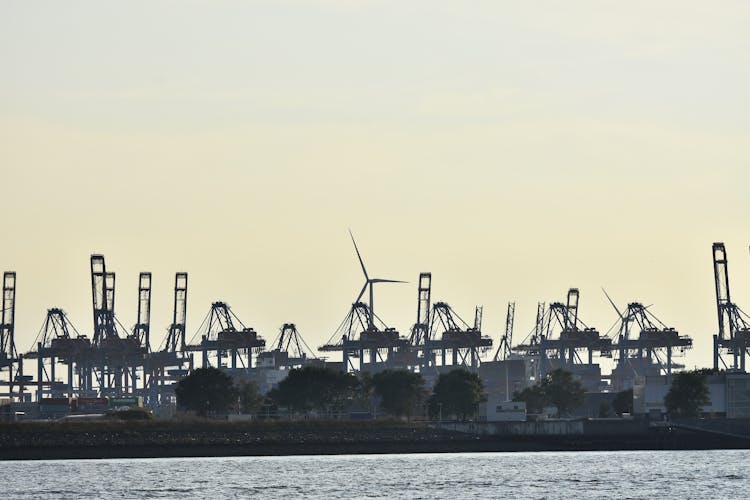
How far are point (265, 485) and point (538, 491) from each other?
2470cm

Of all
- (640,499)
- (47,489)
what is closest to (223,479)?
(47,489)

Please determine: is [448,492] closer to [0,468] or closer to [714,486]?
[714,486]

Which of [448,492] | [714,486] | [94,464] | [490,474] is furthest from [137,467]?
[714,486]

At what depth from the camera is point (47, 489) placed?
15088 centimetres

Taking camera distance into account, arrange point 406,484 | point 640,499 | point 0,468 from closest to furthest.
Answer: point 640,499
point 406,484
point 0,468

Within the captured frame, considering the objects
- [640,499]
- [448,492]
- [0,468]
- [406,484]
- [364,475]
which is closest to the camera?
[640,499]

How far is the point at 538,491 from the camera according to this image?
486 feet

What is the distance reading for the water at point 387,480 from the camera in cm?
14588

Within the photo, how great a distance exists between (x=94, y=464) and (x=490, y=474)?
49593mm

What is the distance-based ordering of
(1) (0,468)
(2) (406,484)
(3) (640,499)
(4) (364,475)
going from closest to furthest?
(3) (640,499)
(2) (406,484)
(4) (364,475)
(1) (0,468)

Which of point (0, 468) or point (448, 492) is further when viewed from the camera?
point (0, 468)

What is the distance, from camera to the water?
145875mm

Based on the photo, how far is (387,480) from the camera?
164875mm

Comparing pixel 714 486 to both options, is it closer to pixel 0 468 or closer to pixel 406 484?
pixel 406 484
